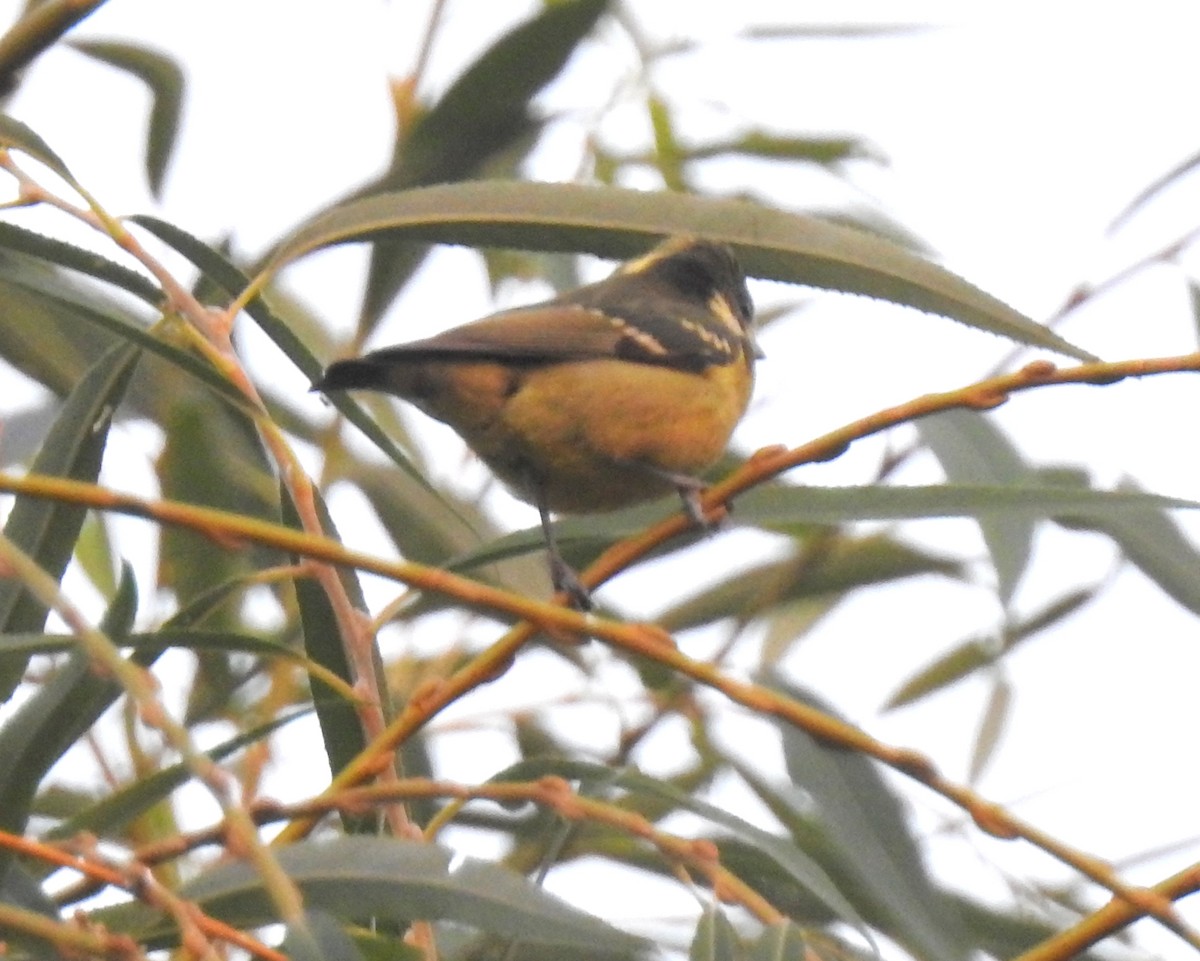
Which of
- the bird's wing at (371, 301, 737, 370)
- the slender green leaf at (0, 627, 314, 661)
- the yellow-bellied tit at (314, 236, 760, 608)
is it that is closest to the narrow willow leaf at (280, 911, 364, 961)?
the slender green leaf at (0, 627, 314, 661)

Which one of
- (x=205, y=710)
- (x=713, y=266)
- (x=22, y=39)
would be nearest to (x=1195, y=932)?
(x=22, y=39)

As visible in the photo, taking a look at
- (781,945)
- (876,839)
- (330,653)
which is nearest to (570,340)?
(330,653)

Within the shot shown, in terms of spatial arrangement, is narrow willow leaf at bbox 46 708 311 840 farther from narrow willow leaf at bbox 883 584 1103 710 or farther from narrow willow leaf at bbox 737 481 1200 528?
narrow willow leaf at bbox 883 584 1103 710

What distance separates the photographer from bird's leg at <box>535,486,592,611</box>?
83.4 inches

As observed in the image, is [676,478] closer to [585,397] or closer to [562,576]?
[585,397]

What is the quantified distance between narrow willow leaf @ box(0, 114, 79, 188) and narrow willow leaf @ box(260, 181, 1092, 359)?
26 cm

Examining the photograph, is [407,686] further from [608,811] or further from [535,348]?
[608,811]

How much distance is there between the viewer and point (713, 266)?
3928 mm

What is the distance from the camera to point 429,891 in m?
1.60

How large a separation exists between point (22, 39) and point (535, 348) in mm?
1208

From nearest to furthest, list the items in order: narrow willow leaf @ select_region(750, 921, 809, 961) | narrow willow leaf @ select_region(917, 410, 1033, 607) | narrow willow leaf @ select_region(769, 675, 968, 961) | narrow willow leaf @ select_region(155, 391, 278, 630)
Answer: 1. narrow willow leaf @ select_region(750, 921, 809, 961)
2. narrow willow leaf @ select_region(769, 675, 968, 961)
3. narrow willow leaf @ select_region(917, 410, 1033, 607)
4. narrow willow leaf @ select_region(155, 391, 278, 630)

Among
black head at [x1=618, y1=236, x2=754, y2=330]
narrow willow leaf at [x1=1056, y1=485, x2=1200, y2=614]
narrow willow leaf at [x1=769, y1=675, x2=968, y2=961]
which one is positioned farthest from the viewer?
black head at [x1=618, y1=236, x2=754, y2=330]

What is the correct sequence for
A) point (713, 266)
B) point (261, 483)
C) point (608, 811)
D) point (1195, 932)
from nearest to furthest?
point (1195, 932), point (608, 811), point (261, 483), point (713, 266)

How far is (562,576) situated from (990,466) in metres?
0.59
